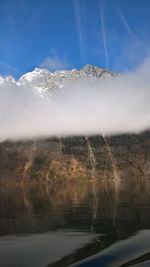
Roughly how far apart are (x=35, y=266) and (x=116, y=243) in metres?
10.7

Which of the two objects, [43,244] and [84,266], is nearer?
[84,266]

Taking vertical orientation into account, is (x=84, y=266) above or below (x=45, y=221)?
below

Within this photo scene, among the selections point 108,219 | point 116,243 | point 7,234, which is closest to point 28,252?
point 116,243

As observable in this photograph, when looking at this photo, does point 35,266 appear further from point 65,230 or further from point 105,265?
point 65,230

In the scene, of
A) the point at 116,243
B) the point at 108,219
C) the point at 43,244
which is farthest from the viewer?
the point at 108,219

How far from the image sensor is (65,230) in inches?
2395

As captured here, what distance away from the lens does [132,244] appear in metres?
45.2

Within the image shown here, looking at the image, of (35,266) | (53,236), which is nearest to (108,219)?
(53,236)

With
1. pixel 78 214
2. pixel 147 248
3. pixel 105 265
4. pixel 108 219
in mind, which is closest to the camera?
pixel 105 265

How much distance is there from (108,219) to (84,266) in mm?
33458

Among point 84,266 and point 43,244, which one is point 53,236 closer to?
point 43,244

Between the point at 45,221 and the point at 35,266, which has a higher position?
the point at 45,221

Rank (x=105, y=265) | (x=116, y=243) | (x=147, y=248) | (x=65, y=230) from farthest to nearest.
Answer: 1. (x=65, y=230)
2. (x=116, y=243)
3. (x=147, y=248)
4. (x=105, y=265)

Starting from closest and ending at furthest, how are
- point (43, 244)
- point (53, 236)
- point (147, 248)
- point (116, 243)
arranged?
point (147, 248) → point (116, 243) → point (43, 244) → point (53, 236)
